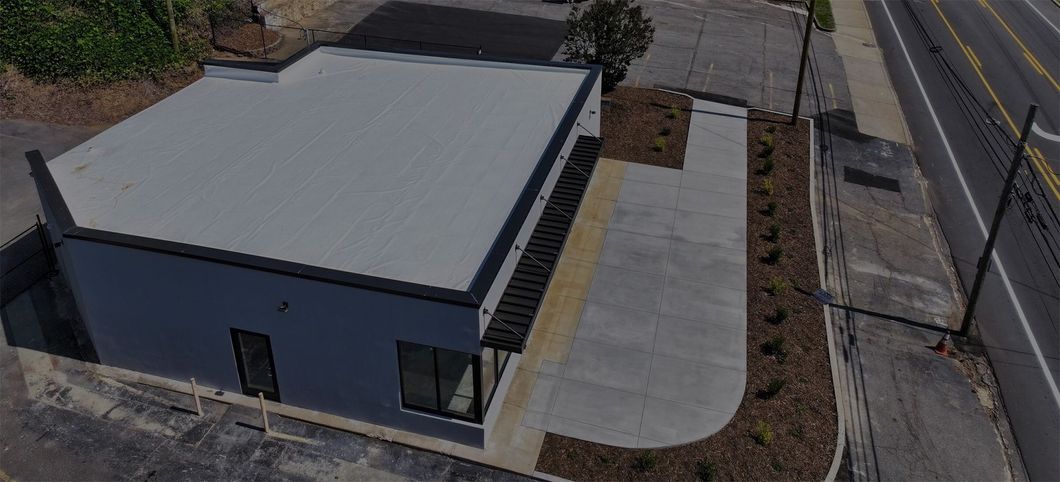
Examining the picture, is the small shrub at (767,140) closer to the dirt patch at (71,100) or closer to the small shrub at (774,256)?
the small shrub at (774,256)

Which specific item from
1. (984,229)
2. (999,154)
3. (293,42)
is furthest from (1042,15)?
(293,42)

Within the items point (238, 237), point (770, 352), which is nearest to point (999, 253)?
point (770, 352)

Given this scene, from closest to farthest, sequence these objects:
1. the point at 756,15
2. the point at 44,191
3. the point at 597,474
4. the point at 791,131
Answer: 1. the point at 597,474
2. the point at 44,191
3. the point at 791,131
4. the point at 756,15

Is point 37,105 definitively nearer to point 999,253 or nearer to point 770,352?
point 770,352

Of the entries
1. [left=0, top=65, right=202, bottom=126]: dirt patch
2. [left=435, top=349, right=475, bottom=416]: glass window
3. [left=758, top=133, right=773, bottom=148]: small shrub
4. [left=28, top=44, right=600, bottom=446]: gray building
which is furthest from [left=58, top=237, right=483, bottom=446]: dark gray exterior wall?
[left=758, top=133, right=773, bottom=148]: small shrub

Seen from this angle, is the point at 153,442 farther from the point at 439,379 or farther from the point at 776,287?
the point at 776,287

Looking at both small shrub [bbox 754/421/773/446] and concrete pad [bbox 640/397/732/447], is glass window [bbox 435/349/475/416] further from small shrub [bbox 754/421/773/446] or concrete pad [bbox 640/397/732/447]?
small shrub [bbox 754/421/773/446]
